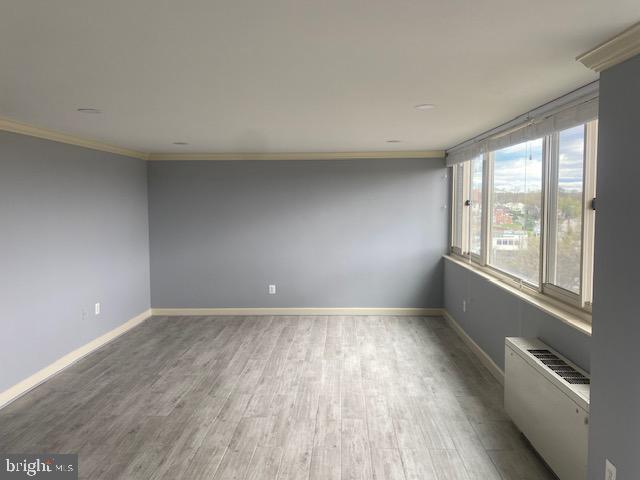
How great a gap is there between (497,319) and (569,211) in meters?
1.38

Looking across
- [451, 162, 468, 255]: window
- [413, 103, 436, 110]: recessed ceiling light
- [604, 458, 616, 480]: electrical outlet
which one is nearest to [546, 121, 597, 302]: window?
[413, 103, 436, 110]: recessed ceiling light

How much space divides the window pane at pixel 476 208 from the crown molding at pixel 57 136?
13.6 feet

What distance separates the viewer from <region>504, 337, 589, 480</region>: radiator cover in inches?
90.7

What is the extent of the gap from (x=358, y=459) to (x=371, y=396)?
94 cm

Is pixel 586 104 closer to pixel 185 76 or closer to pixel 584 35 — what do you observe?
pixel 584 35

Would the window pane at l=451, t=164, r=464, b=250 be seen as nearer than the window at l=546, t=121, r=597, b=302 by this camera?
No

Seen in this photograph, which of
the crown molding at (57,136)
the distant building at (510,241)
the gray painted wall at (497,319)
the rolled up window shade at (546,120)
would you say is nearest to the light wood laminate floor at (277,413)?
the gray painted wall at (497,319)

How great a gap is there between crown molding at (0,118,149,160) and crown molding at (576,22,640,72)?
4007mm

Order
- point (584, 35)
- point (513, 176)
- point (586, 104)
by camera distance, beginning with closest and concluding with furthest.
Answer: point (584, 35) < point (586, 104) < point (513, 176)

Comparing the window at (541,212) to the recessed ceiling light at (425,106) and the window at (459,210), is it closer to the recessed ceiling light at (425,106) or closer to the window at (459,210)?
the window at (459,210)

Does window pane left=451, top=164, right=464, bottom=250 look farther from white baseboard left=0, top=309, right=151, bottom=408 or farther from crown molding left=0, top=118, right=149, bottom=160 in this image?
white baseboard left=0, top=309, right=151, bottom=408

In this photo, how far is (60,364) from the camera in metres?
4.35

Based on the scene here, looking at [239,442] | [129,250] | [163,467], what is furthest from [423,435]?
[129,250]

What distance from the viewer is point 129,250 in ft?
19.1
